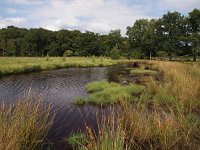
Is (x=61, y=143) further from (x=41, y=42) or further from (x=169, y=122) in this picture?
(x=41, y=42)

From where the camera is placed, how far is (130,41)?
79.8 meters

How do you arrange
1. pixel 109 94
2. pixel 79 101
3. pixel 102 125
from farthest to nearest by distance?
pixel 109 94, pixel 79 101, pixel 102 125

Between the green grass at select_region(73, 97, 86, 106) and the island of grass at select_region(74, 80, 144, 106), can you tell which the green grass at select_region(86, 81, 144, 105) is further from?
the green grass at select_region(73, 97, 86, 106)

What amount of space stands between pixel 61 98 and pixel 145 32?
63.9 metres

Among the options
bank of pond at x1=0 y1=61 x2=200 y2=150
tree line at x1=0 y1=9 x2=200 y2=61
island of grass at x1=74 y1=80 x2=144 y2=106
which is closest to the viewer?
bank of pond at x1=0 y1=61 x2=200 y2=150

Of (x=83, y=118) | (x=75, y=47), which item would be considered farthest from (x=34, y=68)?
(x=75, y=47)

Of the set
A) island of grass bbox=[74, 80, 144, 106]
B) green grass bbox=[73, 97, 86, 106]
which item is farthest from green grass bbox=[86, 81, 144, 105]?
green grass bbox=[73, 97, 86, 106]

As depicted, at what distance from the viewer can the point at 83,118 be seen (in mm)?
10758

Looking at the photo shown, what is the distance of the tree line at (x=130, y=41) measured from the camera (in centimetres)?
6225

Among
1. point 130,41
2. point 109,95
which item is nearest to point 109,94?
point 109,95

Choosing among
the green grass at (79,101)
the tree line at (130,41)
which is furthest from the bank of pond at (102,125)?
the tree line at (130,41)

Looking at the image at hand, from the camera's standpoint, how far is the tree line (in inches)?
2451

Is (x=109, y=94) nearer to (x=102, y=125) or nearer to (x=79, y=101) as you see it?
(x=79, y=101)

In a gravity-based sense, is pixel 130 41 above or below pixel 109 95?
above
